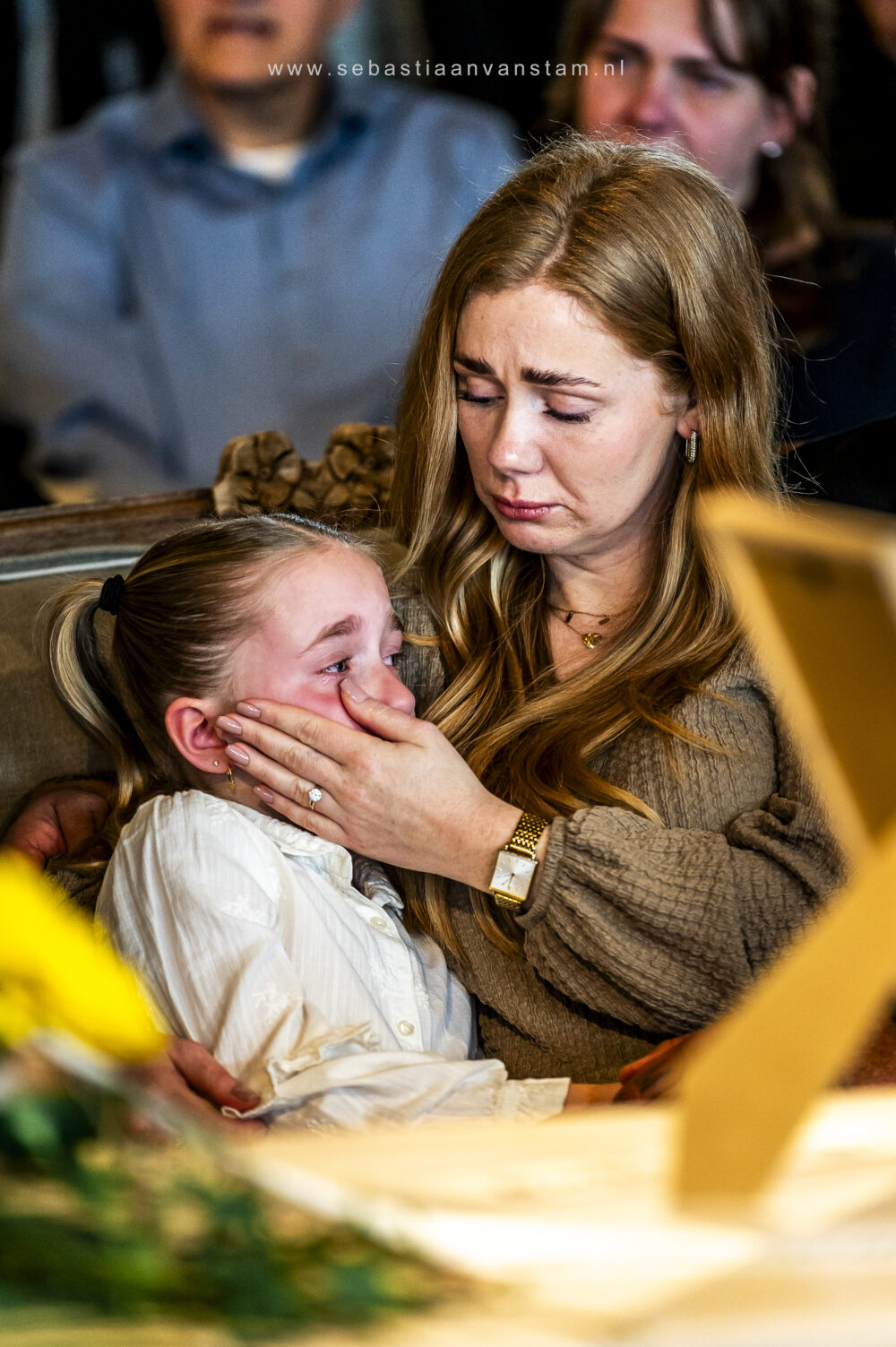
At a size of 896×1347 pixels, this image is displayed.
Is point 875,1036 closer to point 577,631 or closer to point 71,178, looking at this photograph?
point 577,631

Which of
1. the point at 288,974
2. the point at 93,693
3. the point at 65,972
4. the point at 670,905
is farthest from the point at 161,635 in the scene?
the point at 65,972

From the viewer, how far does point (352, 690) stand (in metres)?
1.56

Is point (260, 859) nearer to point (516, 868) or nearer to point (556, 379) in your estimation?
point (516, 868)

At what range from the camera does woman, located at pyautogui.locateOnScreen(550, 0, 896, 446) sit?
2.94 metres

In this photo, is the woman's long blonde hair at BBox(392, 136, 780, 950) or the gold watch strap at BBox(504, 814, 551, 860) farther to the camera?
the woman's long blonde hair at BBox(392, 136, 780, 950)

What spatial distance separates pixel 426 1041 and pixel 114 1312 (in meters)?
0.96

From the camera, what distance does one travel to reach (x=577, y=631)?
1.76m

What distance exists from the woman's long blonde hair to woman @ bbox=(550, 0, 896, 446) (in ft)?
4.33

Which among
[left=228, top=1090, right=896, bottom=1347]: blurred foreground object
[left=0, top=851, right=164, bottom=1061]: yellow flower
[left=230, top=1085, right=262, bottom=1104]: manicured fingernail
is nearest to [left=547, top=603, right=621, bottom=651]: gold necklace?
[left=230, top=1085, right=262, bottom=1104]: manicured fingernail

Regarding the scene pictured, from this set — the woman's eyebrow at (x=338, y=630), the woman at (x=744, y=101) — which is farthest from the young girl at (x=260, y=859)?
the woman at (x=744, y=101)

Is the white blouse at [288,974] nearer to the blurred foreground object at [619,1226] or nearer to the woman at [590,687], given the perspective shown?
the woman at [590,687]

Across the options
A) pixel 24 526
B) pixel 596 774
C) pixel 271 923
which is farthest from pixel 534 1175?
pixel 24 526

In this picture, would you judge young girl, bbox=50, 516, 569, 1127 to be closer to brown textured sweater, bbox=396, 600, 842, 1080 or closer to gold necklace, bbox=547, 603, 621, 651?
brown textured sweater, bbox=396, 600, 842, 1080

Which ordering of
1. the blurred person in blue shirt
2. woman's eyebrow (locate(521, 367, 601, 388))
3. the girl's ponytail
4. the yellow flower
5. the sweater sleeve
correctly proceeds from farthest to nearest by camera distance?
the blurred person in blue shirt, the girl's ponytail, woman's eyebrow (locate(521, 367, 601, 388)), the sweater sleeve, the yellow flower
